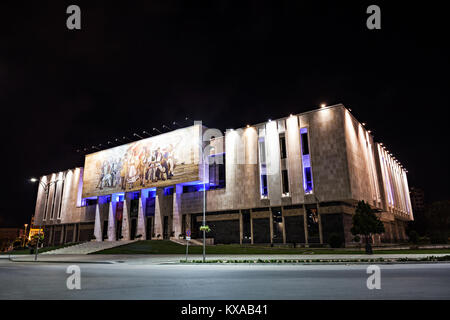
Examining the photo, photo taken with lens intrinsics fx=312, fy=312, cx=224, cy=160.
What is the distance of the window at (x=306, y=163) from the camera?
49.8 meters

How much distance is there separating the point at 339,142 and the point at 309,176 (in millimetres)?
7105

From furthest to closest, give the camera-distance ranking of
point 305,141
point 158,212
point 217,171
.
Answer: point 158,212, point 217,171, point 305,141

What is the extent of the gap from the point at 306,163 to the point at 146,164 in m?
33.4

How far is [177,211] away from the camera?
2420 inches

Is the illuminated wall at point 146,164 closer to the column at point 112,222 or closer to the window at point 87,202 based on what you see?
the column at point 112,222

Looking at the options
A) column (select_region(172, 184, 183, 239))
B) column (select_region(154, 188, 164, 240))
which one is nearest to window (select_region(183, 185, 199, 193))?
column (select_region(172, 184, 183, 239))

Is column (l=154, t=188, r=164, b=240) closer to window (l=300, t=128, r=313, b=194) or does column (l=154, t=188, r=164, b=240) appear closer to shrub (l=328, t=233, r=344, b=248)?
window (l=300, t=128, r=313, b=194)

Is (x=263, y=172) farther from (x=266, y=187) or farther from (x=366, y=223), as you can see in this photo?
(x=366, y=223)

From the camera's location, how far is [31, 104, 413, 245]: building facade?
4841 centimetres

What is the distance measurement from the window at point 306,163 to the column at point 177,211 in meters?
25.5

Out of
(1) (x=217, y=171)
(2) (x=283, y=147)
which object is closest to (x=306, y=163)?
(2) (x=283, y=147)

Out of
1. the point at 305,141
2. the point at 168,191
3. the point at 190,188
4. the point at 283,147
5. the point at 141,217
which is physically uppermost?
the point at 305,141
